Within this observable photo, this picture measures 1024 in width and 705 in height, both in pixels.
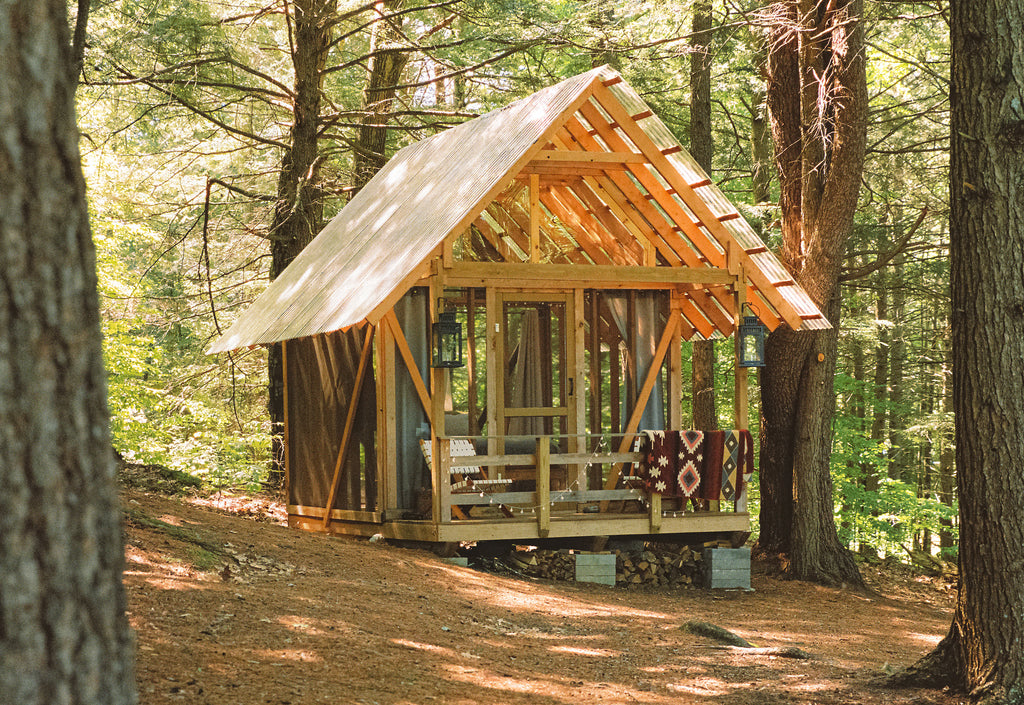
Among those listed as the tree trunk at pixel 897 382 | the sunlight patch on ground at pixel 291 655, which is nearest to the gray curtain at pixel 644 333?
the sunlight patch on ground at pixel 291 655

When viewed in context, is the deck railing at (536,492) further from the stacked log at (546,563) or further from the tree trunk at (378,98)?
the tree trunk at (378,98)

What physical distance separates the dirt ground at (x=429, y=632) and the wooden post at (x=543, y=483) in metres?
0.63

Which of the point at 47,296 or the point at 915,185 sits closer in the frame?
the point at 47,296

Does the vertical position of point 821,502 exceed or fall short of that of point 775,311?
it falls short

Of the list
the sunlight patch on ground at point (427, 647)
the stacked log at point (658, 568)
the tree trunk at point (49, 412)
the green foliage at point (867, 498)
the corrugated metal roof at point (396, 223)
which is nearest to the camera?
the tree trunk at point (49, 412)

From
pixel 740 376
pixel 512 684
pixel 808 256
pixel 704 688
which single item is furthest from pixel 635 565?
pixel 512 684

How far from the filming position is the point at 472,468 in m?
10.2

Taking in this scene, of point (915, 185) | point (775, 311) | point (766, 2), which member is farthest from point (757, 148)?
point (775, 311)

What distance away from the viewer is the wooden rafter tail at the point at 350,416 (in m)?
10.7

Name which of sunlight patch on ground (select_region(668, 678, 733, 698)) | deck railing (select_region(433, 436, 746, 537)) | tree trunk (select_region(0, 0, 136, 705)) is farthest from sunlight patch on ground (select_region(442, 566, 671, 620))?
tree trunk (select_region(0, 0, 136, 705))

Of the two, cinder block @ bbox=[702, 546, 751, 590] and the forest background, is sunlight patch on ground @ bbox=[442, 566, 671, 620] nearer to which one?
cinder block @ bbox=[702, 546, 751, 590]

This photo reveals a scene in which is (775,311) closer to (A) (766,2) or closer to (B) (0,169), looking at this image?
(A) (766,2)

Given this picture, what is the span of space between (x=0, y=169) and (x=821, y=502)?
35.1ft

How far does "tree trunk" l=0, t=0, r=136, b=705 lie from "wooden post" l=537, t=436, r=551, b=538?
24.8 ft
